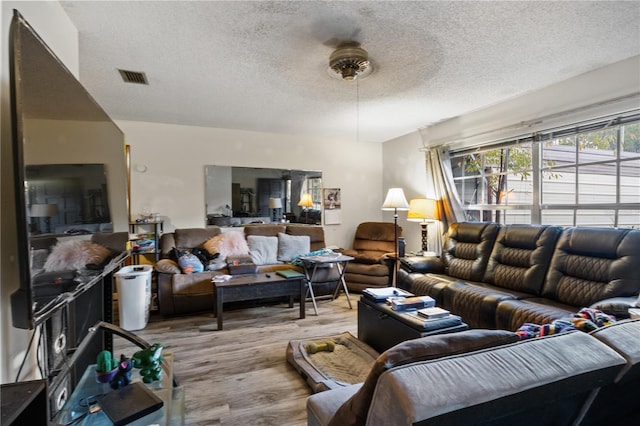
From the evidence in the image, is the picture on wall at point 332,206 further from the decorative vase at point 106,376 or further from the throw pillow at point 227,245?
the decorative vase at point 106,376

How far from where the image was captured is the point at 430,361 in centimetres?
74

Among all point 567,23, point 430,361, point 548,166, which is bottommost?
point 430,361

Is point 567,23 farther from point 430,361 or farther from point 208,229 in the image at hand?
point 208,229

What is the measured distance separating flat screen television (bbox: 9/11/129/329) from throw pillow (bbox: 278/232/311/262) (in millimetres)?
3034

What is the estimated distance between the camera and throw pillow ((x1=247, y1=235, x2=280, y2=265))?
4.38 meters

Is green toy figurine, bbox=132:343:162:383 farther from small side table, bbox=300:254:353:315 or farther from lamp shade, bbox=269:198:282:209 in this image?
lamp shade, bbox=269:198:282:209

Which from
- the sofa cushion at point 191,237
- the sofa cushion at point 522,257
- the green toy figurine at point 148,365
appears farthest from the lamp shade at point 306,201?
the green toy figurine at point 148,365

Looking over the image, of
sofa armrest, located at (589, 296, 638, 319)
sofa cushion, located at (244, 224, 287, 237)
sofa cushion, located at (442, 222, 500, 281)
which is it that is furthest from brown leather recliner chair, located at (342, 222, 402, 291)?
sofa armrest, located at (589, 296, 638, 319)

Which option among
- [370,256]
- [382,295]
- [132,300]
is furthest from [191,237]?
[382,295]

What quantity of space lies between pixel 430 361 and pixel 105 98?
399 centimetres

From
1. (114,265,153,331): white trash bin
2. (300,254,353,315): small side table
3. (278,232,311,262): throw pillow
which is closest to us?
(114,265,153,331): white trash bin

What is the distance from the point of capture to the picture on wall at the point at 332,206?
17.9 feet

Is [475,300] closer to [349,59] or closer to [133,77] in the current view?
[349,59]

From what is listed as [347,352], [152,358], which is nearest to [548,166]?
[347,352]
